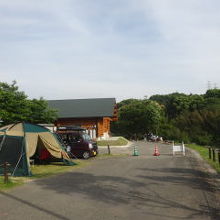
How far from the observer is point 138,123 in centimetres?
5834

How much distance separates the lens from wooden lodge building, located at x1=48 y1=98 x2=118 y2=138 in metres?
42.7

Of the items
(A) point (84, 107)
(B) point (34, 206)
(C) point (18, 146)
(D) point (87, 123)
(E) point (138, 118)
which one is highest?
(A) point (84, 107)

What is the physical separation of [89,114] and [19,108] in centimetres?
1650

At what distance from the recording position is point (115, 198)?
370 inches

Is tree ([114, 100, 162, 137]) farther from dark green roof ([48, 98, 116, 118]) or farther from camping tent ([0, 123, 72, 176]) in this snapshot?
camping tent ([0, 123, 72, 176])

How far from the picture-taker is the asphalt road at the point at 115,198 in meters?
7.67

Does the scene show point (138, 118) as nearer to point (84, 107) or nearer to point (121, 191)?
point (84, 107)

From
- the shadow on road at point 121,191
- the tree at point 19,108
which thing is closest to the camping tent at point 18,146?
the shadow on road at point 121,191

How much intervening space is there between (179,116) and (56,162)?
13.0m

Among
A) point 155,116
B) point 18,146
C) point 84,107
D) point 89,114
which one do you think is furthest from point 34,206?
point 155,116


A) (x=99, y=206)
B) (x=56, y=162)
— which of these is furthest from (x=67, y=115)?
(x=99, y=206)

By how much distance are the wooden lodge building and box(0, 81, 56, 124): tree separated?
11.1 metres

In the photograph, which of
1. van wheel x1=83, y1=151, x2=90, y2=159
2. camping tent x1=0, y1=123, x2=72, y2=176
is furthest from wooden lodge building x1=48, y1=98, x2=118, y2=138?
camping tent x1=0, y1=123, x2=72, y2=176

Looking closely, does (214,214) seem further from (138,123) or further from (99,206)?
(138,123)
